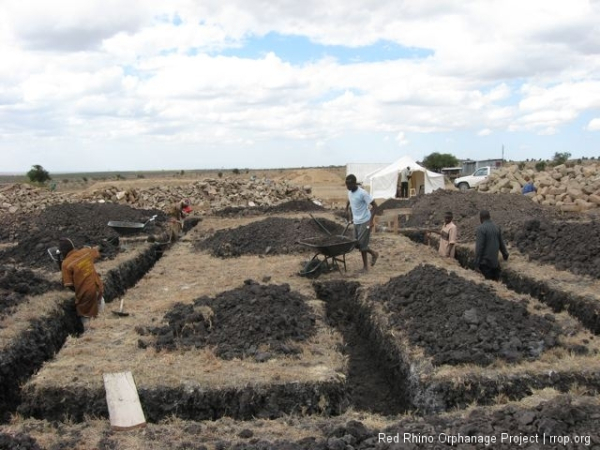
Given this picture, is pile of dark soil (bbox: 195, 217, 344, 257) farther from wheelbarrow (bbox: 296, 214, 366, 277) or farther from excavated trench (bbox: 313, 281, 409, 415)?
excavated trench (bbox: 313, 281, 409, 415)

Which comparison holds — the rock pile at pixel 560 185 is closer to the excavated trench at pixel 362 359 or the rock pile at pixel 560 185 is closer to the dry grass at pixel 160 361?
the excavated trench at pixel 362 359

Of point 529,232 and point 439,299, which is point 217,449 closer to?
point 439,299

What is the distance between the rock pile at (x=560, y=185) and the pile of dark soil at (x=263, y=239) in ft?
34.0

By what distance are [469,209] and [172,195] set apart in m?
14.0

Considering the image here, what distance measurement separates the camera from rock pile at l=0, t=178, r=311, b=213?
22781 millimetres

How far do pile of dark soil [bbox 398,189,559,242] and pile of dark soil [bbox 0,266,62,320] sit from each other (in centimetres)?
1018

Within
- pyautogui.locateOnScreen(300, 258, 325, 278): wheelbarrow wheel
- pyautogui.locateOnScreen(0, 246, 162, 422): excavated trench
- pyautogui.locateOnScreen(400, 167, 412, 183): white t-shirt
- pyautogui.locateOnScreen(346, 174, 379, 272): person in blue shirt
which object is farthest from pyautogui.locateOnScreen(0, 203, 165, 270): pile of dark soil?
pyautogui.locateOnScreen(400, 167, 412, 183): white t-shirt

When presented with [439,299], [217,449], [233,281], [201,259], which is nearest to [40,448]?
[217,449]

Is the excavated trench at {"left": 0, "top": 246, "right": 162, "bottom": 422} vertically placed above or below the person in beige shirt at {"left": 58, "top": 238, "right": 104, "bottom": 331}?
below

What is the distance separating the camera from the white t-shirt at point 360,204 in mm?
9195

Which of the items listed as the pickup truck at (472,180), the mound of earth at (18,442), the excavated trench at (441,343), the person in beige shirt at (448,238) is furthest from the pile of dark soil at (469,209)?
the pickup truck at (472,180)

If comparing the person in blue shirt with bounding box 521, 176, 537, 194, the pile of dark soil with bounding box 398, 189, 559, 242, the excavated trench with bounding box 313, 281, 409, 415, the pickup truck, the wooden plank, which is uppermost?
the pickup truck

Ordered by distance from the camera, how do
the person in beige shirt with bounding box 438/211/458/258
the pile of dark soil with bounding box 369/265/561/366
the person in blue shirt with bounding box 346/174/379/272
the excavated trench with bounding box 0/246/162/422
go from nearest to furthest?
the pile of dark soil with bounding box 369/265/561/366, the excavated trench with bounding box 0/246/162/422, the person in blue shirt with bounding box 346/174/379/272, the person in beige shirt with bounding box 438/211/458/258

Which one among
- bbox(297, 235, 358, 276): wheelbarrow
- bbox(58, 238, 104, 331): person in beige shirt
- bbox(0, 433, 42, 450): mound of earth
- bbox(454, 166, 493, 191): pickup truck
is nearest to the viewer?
bbox(0, 433, 42, 450): mound of earth
